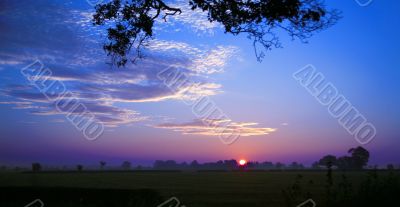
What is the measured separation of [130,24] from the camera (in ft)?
41.9

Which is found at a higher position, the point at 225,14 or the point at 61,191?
the point at 225,14

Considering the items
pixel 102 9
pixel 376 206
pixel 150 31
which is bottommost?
pixel 376 206

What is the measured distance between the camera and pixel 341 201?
10.9 metres

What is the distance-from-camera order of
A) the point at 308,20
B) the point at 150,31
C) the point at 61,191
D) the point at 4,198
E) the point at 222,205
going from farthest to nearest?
the point at 222,205 → the point at 61,191 → the point at 4,198 → the point at 150,31 → the point at 308,20

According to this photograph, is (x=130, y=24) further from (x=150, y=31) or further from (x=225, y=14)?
(x=225, y=14)

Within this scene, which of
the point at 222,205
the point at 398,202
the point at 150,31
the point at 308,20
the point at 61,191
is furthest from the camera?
the point at 222,205

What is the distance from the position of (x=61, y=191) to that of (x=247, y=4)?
12790 mm

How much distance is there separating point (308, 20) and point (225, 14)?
2325 mm

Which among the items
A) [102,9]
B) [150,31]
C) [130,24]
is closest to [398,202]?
[150,31]

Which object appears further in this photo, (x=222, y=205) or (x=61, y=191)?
(x=222, y=205)

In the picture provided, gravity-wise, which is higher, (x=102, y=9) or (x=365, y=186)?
(x=102, y=9)

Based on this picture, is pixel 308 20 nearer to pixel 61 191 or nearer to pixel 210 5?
pixel 210 5

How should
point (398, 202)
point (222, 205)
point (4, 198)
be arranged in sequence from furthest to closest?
point (222, 205) → point (4, 198) → point (398, 202)

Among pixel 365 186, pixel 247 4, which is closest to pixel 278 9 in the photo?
pixel 247 4
